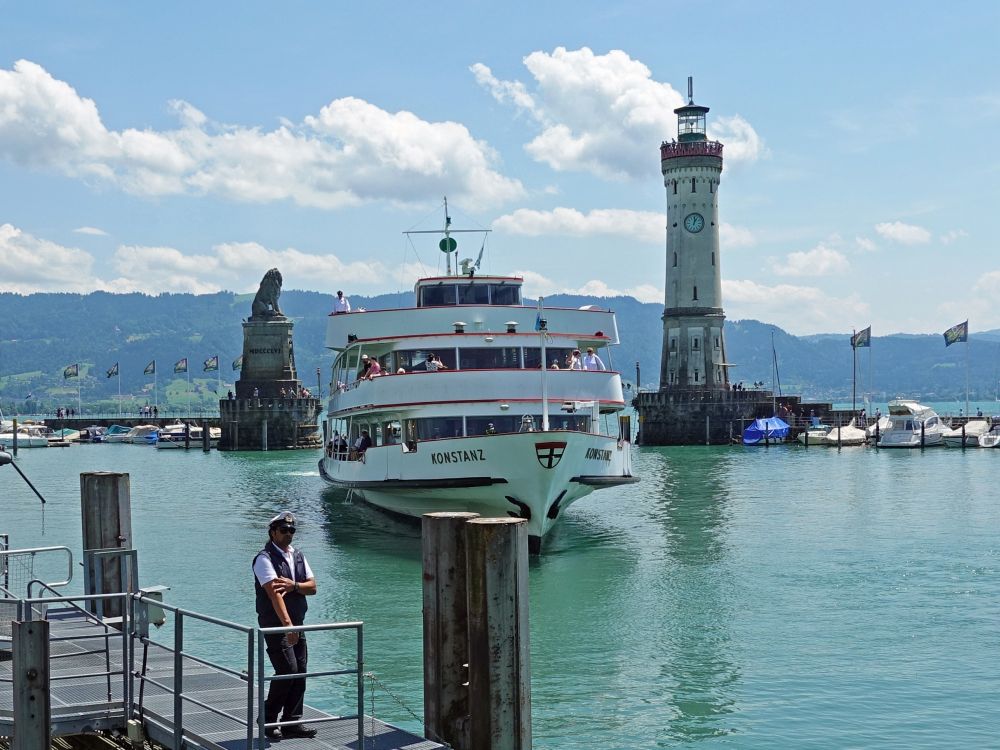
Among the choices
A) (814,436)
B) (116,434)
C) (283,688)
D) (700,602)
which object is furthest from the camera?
(116,434)

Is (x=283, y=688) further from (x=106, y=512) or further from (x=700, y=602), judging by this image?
(x=700, y=602)

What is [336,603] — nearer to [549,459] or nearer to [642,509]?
[549,459]

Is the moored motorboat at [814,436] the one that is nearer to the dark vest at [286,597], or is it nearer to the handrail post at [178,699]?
the dark vest at [286,597]

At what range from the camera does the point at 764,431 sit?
94.9 metres

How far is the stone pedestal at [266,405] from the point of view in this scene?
10419cm

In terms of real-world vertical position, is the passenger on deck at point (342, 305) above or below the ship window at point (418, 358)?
above

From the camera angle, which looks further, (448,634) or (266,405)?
(266,405)

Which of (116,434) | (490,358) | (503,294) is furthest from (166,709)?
(116,434)

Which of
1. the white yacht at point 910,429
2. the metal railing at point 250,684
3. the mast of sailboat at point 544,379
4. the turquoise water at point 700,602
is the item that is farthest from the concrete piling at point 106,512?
the white yacht at point 910,429

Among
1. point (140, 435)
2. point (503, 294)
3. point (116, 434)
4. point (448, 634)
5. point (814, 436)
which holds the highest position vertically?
point (503, 294)

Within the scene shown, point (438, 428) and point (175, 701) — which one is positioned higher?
point (438, 428)

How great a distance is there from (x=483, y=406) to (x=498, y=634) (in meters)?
20.2

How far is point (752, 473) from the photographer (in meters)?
65.2

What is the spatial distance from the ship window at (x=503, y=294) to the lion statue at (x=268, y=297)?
7775 centimetres
